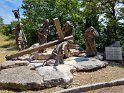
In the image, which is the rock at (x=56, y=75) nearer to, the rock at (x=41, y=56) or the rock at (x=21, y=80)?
the rock at (x=21, y=80)

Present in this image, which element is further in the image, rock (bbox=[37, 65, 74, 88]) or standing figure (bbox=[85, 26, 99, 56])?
standing figure (bbox=[85, 26, 99, 56])

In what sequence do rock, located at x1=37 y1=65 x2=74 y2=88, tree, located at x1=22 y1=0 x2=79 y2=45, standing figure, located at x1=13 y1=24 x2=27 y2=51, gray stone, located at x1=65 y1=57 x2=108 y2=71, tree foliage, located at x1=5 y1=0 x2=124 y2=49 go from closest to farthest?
rock, located at x1=37 y1=65 x2=74 y2=88 < gray stone, located at x1=65 y1=57 x2=108 y2=71 < standing figure, located at x1=13 y1=24 x2=27 y2=51 < tree foliage, located at x1=5 y1=0 x2=124 y2=49 < tree, located at x1=22 y1=0 x2=79 y2=45

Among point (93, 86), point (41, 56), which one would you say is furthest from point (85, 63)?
point (93, 86)

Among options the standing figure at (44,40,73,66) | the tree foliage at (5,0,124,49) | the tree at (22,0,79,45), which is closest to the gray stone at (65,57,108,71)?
the standing figure at (44,40,73,66)

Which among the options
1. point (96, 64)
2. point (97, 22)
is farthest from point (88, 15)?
point (96, 64)

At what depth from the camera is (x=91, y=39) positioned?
50.7 feet

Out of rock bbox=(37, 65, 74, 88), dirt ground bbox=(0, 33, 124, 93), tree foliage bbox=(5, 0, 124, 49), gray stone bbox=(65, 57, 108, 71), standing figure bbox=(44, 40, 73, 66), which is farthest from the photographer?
tree foliage bbox=(5, 0, 124, 49)

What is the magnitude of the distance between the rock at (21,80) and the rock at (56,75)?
0.23m

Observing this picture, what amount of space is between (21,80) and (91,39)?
205 inches

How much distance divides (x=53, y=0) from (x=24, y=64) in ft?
54.8

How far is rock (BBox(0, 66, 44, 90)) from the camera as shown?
1120cm

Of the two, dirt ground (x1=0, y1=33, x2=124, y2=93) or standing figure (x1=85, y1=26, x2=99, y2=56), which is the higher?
standing figure (x1=85, y1=26, x2=99, y2=56)

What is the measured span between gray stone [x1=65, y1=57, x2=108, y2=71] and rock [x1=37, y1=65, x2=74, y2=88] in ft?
3.56

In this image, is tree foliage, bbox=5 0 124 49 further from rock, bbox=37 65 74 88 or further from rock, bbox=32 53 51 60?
rock, bbox=37 65 74 88
